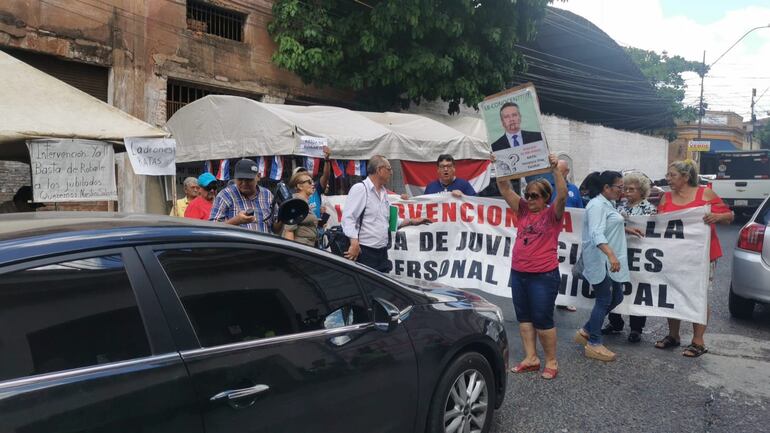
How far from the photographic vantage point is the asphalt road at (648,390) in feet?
12.3

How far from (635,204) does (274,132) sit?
4.92m

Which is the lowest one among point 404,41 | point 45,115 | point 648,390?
point 648,390

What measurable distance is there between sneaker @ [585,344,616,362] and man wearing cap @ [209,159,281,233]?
2967mm

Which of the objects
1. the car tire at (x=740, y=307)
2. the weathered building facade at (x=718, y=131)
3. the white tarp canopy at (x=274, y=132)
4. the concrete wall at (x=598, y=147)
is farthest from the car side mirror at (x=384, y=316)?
the weathered building facade at (x=718, y=131)

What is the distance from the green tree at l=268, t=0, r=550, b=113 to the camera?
36.3 feet

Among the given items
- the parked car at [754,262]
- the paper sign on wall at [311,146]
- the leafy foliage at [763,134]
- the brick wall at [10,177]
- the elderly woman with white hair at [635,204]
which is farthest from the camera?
the leafy foliage at [763,134]

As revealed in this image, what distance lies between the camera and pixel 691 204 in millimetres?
5266

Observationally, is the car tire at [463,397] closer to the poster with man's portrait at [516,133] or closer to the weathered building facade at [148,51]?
the poster with man's portrait at [516,133]

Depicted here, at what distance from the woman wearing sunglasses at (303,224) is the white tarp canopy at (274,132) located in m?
2.82

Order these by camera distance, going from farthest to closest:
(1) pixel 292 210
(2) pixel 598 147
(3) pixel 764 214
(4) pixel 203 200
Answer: (2) pixel 598 147 → (4) pixel 203 200 → (3) pixel 764 214 → (1) pixel 292 210

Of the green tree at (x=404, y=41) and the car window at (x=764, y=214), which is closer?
the car window at (x=764, y=214)

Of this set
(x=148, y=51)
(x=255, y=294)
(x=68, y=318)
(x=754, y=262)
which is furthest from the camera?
(x=148, y=51)

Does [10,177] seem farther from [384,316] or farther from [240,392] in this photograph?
[240,392]

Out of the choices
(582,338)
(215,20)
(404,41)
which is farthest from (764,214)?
(215,20)
